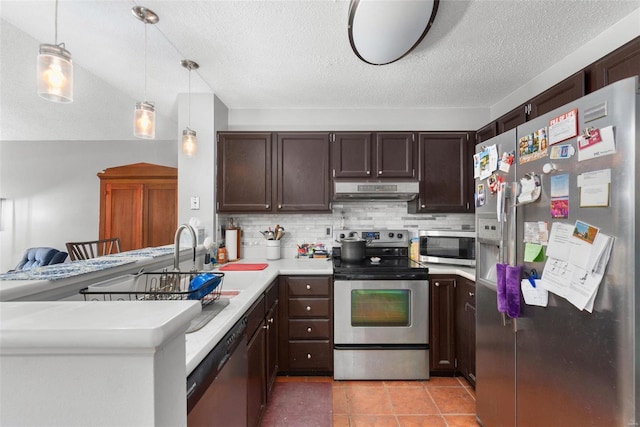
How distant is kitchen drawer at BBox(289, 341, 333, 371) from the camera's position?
2.40m

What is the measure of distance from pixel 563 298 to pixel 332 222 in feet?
6.72

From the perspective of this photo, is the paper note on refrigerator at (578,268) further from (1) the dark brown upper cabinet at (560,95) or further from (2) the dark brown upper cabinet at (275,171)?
(2) the dark brown upper cabinet at (275,171)

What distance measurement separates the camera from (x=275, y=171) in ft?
9.25

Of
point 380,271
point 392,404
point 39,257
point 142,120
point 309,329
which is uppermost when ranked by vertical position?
point 142,120

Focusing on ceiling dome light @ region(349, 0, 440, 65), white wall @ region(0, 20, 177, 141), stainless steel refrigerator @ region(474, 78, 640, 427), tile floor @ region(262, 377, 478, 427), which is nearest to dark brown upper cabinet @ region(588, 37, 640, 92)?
stainless steel refrigerator @ region(474, 78, 640, 427)

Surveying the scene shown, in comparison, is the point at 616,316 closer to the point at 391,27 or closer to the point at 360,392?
the point at 391,27

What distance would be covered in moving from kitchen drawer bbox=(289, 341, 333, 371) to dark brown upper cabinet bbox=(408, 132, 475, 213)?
1.60m

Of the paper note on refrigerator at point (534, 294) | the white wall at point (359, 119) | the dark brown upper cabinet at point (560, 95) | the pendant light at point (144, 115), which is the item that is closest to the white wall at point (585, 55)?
the dark brown upper cabinet at point (560, 95)

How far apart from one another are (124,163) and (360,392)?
7.90 feet

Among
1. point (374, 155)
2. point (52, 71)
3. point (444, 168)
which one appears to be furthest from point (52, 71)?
point (444, 168)

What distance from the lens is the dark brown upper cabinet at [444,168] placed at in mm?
2799

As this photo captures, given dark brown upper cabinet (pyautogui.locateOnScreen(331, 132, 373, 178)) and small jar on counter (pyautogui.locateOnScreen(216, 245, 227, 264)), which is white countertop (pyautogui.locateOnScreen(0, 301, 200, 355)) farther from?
dark brown upper cabinet (pyautogui.locateOnScreen(331, 132, 373, 178))

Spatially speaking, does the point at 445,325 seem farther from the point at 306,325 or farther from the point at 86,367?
the point at 86,367

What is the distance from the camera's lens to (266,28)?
5.73 feet
